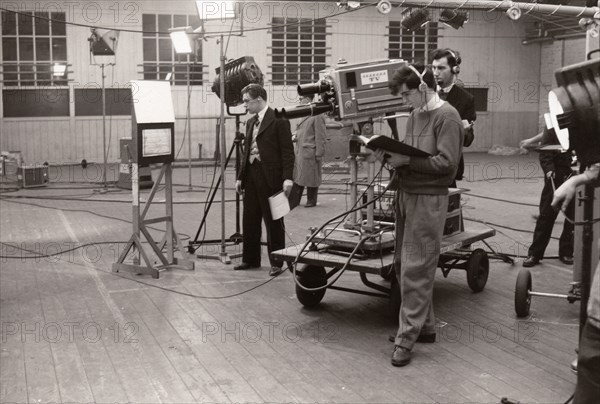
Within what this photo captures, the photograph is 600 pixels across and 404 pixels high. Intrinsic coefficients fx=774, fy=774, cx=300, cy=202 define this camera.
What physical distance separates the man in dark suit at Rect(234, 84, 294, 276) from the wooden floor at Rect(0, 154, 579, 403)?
491mm

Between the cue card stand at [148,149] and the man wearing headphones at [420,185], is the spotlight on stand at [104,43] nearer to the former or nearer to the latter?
the cue card stand at [148,149]

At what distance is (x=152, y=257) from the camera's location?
825 cm

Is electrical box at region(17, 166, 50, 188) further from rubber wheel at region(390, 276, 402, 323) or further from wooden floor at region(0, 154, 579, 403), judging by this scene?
A: rubber wheel at region(390, 276, 402, 323)

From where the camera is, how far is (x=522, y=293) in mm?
5793

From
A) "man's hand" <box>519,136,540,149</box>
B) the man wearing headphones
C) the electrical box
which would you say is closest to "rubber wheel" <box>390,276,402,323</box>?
the man wearing headphones

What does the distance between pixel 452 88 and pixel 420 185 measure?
6.71 ft

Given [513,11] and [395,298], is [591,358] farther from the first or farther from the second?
[513,11]

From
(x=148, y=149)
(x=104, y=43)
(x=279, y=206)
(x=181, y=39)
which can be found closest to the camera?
(x=279, y=206)

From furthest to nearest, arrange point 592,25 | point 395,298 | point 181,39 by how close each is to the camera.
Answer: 1. point 181,39
2. point 592,25
3. point 395,298

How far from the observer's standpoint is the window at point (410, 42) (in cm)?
2103

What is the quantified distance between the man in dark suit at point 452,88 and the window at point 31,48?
13.9 metres

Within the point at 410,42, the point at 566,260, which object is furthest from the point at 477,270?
the point at 410,42

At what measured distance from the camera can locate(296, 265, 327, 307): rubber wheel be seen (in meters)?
6.05

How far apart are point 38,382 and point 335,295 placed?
8.92ft
